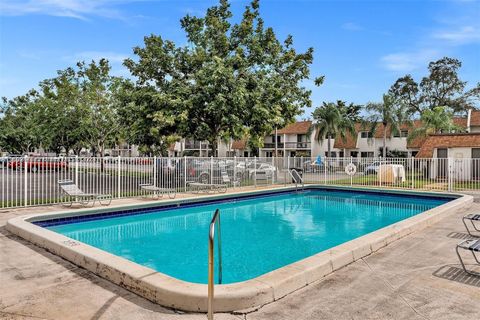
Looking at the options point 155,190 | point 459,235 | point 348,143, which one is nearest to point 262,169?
point 155,190

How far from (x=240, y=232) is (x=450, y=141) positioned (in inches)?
902

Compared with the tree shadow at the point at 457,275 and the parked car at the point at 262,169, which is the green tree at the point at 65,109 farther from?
the tree shadow at the point at 457,275

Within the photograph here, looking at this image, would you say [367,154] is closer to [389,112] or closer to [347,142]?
[347,142]

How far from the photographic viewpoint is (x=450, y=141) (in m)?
27.2

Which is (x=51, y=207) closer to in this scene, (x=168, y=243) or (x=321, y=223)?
(x=168, y=243)

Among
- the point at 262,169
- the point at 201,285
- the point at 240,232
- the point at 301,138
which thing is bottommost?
the point at 240,232

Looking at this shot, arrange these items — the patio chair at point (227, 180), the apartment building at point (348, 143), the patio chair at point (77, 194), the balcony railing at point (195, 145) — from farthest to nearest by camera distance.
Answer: the balcony railing at point (195, 145) < the apartment building at point (348, 143) < the patio chair at point (227, 180) < the patio chair at point (77, 194)

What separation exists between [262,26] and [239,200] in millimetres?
12213

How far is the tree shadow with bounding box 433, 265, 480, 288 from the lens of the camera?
545cm

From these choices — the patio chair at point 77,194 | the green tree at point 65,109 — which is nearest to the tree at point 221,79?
the patio chair at point 77,194

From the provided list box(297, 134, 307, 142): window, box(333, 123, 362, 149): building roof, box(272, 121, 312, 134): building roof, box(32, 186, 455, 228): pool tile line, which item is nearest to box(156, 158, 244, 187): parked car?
box(32, 186, 455, 228): pool tile line

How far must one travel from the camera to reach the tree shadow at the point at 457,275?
5.45m

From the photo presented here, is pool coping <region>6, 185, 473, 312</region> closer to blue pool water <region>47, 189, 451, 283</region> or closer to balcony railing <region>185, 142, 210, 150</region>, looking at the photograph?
blue pool water <region>47, 189, 451, 283</region>

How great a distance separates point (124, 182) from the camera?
16000mm
